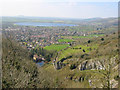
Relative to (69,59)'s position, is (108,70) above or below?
above

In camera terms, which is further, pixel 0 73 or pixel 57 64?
pixel 57 64

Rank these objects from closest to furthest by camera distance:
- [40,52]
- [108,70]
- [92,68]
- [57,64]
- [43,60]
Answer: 1. [108,70]
2. [92,68]
3. [57,64]
4. [43,60]
5. [40,52]

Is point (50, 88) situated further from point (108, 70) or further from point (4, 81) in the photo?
point (108, 70)

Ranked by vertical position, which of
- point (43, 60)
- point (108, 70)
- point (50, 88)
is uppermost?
point (108, 70)

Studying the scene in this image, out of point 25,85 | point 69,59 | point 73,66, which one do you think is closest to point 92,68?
point 73,66

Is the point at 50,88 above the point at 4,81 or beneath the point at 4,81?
beneath

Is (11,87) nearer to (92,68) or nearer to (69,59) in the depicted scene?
(92,68)

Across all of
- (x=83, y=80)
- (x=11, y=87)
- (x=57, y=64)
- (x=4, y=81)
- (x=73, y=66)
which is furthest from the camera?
(x=57, y=64)

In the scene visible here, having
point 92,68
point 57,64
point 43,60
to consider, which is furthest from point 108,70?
point 43,60

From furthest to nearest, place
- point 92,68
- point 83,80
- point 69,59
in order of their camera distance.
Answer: point 69,59
point 92,68
point 83,80
